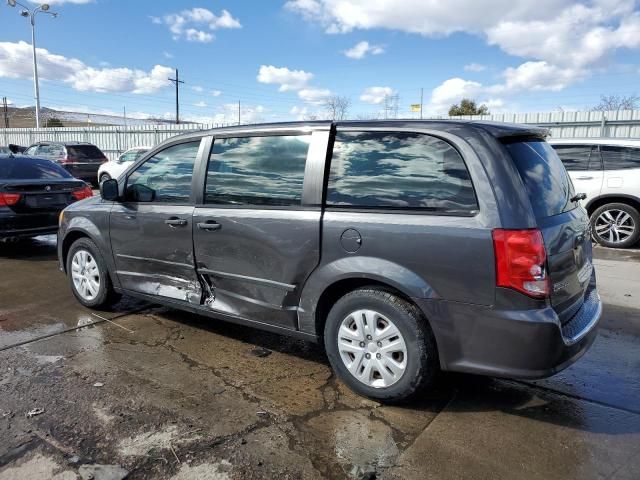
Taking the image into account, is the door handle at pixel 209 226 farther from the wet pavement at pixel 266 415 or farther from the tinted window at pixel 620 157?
the tinted window at pixel 620 157

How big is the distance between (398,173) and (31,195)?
6.38m

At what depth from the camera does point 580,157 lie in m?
8.71

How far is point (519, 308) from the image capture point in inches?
108

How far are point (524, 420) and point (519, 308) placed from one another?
0.82 metres

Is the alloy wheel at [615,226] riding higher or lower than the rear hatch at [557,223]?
lower

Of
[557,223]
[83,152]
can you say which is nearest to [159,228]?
Result: [557,223]

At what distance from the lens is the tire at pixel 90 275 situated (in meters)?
4.89

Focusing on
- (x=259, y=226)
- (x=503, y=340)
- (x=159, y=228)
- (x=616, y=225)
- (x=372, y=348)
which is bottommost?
(x=372, y=348)

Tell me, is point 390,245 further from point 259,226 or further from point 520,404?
point 520,404

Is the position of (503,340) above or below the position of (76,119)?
below

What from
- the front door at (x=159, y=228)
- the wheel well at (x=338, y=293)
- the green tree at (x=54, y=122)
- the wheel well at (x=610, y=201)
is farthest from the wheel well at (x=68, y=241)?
the green tree at (x=54, y=122)

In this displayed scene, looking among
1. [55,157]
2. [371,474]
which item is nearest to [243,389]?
[371,474]

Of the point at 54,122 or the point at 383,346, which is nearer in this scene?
the point at 383,346

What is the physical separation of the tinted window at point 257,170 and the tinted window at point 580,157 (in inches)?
262
